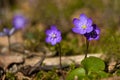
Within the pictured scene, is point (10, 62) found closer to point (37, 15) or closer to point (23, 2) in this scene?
point (37, 15)

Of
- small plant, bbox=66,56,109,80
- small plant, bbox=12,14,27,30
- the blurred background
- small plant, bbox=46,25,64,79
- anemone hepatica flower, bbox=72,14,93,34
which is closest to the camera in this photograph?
small plant, bbox=66,56,109,80

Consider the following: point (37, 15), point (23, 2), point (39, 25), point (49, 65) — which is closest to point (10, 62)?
point (49, 65)

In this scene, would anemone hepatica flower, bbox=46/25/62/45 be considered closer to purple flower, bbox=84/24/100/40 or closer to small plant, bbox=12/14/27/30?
purple flower, bbox=84/24/100/40

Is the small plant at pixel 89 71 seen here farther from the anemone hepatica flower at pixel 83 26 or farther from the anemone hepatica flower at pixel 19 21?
the anemone hepatica flower at pixel 19 21

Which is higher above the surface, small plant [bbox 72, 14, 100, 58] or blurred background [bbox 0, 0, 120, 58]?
small plant [bbox 72, 14, 100, 58]

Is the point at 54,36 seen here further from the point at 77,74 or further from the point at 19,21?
the point at 19,21

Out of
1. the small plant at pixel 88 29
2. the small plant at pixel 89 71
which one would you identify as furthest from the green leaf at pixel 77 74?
the small plant at pixel 88 29

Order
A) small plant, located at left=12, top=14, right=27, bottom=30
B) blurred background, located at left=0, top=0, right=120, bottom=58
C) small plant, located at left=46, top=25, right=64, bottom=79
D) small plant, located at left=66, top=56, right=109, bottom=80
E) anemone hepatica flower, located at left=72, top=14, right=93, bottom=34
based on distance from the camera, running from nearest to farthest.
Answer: small plant, located at left=66, top=56, right=109, bottom=80 < anemone hepatica flower, located at left=72, top=14, right=93, bottom=34 < small plant, located at left=46, top=25, right=64, bottom=79 < blurred background, located at left=0, top=0, right=120, bottom=58 < small plant, located at left=12, top=14, right=27, bottom=30

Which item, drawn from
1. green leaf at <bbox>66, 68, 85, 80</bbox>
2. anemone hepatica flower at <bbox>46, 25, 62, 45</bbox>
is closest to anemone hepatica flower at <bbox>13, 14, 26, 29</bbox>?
anemone hepatica flower at <bbox>46, 25, 62, 45</bbox>
